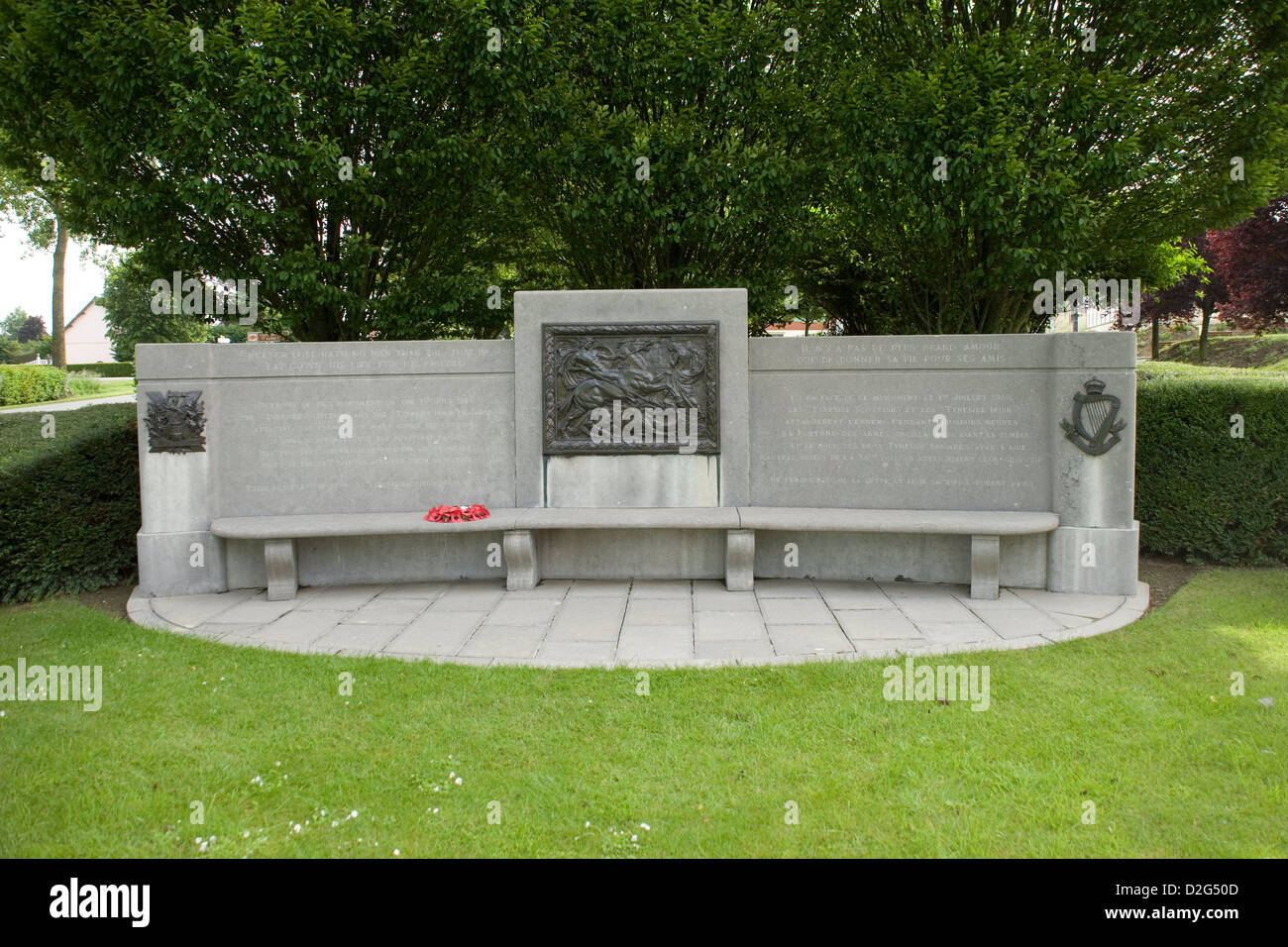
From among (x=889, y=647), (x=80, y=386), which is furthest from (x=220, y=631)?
(x=80, y=386)

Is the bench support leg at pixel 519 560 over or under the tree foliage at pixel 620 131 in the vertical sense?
under

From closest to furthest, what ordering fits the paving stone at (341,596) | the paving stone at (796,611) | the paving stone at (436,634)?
1. the paving stone at (436,634)
2. the paving stone at (796,611)
3. the paving stone at (341,596)

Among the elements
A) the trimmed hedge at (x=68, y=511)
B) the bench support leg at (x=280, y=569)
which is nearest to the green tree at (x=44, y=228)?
the trimmed hedge at (x=68, y=511)

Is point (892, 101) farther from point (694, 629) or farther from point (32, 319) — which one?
point (32, 319)

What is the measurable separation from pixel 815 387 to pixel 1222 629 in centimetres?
376

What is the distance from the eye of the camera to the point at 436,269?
418 inches

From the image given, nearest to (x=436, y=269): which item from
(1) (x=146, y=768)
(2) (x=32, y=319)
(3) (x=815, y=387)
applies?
(3) (x=815, y=387)

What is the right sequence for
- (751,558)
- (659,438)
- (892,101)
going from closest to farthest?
(751,558), (659,438), (892,101)

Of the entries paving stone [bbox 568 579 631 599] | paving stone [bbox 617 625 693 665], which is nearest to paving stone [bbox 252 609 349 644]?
paving stone [bbox 568 579 631 599]

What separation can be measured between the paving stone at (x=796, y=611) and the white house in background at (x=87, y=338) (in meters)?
91.8

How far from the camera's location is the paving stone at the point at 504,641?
18.9 feet

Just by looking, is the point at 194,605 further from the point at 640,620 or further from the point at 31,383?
the point at 31,383

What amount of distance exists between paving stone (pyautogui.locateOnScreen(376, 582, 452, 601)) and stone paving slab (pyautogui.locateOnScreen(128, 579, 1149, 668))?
1 centimetres

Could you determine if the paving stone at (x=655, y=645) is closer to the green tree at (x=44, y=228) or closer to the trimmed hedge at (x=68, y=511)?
the trimmed hedge at (x=68, y=511)
